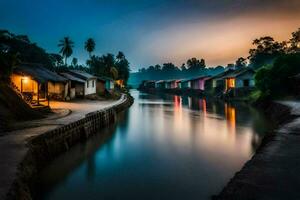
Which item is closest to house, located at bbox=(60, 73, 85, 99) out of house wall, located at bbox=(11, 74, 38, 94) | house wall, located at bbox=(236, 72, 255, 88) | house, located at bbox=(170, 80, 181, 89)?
house wall, located at bbox=(11, 74, 38, 94)

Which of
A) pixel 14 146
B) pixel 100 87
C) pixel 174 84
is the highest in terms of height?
pixel 174 84

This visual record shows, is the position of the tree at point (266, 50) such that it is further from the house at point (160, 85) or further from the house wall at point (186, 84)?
the house at point (160, 85)

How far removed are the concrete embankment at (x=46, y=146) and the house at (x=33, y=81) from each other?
677 cm

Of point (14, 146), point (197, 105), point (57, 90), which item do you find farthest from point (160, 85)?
point (14, 146)

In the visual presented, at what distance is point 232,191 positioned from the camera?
10.0 meters

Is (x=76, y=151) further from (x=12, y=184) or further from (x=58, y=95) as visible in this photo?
(x=58, y=95)

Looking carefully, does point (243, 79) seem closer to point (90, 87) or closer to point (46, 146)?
point (90, 87)

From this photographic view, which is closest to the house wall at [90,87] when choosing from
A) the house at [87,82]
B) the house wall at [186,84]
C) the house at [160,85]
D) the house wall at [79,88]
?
the house at [87,82]

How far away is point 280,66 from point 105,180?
38107mm

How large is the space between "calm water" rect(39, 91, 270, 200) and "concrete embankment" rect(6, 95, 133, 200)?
24.8 inches

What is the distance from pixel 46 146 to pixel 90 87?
121 ft

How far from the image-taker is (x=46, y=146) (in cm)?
1650

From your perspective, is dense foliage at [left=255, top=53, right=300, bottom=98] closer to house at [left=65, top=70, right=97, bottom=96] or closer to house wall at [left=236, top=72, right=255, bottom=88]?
house wall at [left=236, top=72, right=255, bottom=88]

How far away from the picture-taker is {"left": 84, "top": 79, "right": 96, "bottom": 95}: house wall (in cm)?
4966
